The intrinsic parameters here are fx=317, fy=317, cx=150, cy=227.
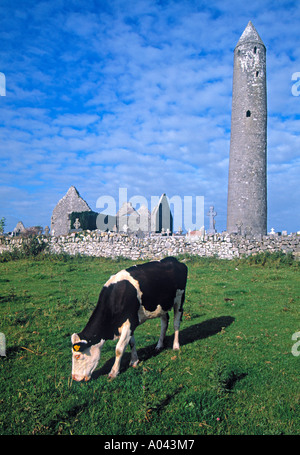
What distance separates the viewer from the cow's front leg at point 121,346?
5109mm

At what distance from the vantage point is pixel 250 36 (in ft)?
86.4

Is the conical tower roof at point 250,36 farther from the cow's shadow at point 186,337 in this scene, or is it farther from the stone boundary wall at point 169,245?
the cow's shadow at point 186,337

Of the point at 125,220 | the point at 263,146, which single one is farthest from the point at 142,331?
the point at 125,220

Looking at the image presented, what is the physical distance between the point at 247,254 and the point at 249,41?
18.0m

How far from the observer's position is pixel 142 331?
7.77 m

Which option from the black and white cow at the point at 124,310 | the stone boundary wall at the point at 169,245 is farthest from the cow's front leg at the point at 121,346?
the stone boundary wall at the point at 169,245

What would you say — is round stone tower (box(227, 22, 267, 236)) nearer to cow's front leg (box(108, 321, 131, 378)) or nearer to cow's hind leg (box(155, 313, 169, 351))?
cow's hind leg (box(155, 313, 169, 351))

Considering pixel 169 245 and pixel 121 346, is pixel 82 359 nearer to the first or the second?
pixel 121 346

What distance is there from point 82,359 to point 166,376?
4.55 ft

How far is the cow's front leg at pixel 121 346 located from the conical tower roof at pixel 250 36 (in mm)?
28134

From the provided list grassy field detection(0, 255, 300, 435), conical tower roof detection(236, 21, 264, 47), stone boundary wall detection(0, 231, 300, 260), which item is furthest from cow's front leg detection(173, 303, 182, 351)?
conical tower roof detection(236, 21, 264, 47)

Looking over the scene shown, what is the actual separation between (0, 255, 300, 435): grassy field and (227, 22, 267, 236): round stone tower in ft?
52.7

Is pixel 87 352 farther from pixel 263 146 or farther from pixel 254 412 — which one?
pixel 263 146

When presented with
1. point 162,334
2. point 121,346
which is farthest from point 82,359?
point 162,334
